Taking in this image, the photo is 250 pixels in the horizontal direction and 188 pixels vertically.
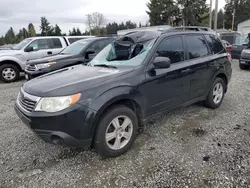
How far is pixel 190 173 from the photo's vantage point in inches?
101

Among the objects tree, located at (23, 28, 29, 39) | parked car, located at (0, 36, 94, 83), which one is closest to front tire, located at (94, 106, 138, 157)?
parked car, located at (0, 36, 94, 83)

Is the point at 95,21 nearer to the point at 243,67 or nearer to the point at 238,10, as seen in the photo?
the point at 238,10

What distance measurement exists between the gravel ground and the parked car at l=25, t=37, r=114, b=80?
271 cm

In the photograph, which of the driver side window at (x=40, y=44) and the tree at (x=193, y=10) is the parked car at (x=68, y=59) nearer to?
the driver side window at (x=40, y=44)

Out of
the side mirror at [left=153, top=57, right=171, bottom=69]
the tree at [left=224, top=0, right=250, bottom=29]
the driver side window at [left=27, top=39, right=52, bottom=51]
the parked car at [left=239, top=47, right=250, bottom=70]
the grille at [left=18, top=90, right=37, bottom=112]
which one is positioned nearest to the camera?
the grille at [left=18, top=90, right=37, bottom=112]

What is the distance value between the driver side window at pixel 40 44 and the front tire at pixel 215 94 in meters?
7.41

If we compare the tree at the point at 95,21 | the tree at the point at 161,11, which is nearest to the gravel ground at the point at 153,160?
the tree at the point at 161,11

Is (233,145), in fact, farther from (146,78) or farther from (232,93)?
(232,93)

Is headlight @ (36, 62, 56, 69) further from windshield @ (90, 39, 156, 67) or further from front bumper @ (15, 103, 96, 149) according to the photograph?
front bumper @ (15, 103, 96, 149)

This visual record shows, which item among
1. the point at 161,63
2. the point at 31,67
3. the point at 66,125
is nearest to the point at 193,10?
the point at 31,67

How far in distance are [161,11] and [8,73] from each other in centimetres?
3541

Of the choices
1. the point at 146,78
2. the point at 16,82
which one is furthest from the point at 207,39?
the point at 16,82

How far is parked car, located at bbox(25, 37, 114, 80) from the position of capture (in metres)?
6.38

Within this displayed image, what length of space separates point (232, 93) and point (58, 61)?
5292 millimetres
